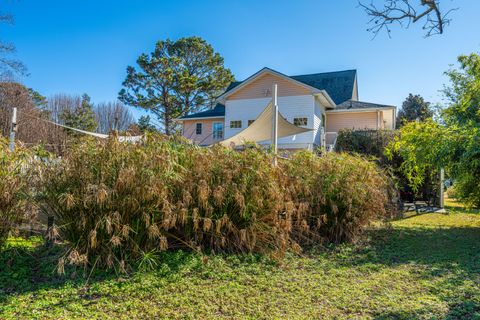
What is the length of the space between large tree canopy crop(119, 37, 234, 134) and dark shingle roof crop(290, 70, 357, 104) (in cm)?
899

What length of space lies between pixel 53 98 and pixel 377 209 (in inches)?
1235

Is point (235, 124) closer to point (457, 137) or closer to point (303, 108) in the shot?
point (303, 108)

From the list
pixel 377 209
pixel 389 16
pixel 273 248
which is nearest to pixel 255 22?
pixel 389 16

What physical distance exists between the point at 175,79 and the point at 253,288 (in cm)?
2558

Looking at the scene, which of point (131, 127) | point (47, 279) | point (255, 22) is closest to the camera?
point (47, 279)

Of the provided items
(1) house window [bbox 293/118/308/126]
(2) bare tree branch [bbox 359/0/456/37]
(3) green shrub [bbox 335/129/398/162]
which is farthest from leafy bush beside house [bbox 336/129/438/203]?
(2) bare tree branch [bbox 359/0/456/37]

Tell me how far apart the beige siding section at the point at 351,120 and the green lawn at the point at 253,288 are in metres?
14.7

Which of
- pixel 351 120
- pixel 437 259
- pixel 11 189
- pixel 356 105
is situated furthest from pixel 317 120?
pixel 11 189

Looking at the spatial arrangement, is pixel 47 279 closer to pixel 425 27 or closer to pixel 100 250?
pixel 100 250

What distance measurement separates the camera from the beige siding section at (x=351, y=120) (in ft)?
62.8

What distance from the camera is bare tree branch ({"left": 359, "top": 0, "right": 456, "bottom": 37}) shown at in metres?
5.32

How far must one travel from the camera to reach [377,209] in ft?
21.7

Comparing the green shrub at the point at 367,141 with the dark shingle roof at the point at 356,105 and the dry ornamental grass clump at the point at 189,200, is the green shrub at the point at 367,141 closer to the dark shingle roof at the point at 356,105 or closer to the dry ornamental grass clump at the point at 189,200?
the dark shingle roof at the point at 356,105

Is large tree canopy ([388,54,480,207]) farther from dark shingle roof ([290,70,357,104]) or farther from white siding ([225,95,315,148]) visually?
dark shingle roof ([290,70,357,104])
